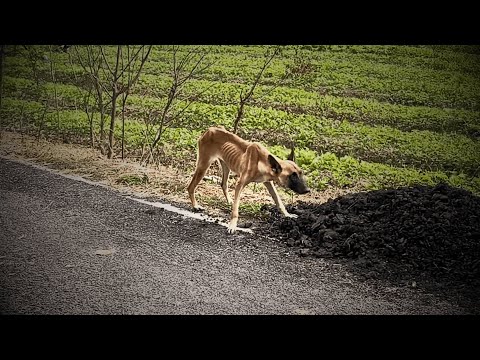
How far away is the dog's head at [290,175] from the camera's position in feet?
13.8

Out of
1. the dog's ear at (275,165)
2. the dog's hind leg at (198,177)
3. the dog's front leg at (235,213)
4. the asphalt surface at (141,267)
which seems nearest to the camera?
the asphalt surface at (141,267)

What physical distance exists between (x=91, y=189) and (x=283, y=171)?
63.3 inches

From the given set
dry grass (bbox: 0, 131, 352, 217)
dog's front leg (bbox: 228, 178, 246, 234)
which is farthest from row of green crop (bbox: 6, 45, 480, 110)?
dog's front leg (bbox: 228, 178, 246, 234)

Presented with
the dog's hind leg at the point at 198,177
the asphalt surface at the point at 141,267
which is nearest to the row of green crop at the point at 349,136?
the dog's hind leg at the point at 198,177

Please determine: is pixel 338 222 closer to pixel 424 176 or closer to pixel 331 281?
pixel 331 281

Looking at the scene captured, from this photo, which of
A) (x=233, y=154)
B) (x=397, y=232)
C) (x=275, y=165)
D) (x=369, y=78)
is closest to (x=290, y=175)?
(x=275, y=165)

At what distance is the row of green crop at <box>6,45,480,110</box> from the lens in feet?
13.9

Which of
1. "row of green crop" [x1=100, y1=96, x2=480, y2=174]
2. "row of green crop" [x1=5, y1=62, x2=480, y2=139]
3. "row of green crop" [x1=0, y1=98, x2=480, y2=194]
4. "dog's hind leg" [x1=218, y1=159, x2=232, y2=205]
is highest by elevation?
"row of green crop" [x1=5, y1=62, x2=480, y2=139]

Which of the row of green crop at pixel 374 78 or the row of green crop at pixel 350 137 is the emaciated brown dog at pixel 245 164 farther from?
the row of green crop at pixel 374 78

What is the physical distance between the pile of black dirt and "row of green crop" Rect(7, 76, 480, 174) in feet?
0.76

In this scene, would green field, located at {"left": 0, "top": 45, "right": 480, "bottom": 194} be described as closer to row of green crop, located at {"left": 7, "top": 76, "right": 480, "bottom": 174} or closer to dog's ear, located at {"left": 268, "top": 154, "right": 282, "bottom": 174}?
row of green crop, located at {"left": 7, "top": 76, "right": 480, "bottom": 174}

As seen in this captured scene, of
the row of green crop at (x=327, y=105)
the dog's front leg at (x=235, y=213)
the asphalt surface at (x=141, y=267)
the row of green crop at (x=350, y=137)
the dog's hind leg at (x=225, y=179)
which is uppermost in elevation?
the row of green crop at (x=327, y=105)

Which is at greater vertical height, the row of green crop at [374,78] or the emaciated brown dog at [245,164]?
the row of green crop at [374,78]
